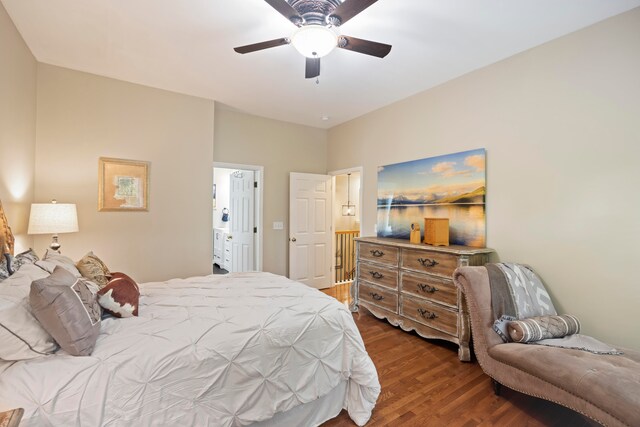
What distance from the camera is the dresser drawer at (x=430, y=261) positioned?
2781 mm

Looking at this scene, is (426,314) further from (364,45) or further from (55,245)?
(55,245)

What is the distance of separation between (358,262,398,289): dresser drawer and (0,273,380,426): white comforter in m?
1.53

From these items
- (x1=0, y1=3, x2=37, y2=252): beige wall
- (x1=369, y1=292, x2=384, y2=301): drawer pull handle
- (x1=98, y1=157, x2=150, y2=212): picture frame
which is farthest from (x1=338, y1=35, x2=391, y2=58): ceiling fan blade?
(x1=98, y1=157, x2=150, y2=212): picture frame

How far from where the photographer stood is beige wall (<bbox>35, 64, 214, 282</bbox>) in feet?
9.96

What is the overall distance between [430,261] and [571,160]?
146 centimetres

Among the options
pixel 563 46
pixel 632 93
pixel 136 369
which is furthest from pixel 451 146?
pixel 136 369

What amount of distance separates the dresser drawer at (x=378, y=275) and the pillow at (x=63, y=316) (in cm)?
277

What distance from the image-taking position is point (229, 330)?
1.57 m

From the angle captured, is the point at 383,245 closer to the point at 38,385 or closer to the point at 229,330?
the point at 229,330

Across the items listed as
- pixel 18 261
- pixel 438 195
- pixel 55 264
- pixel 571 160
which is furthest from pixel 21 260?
pixel 571 160

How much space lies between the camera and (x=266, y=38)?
2531mm

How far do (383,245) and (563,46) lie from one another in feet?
8.12

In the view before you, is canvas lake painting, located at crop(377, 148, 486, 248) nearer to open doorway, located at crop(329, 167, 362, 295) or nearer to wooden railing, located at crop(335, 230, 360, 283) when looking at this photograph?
open doorway, located at crop(329, 167, 362, 295)

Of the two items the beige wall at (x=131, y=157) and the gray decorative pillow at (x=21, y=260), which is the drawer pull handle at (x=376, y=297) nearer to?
the beige wall at (x=131, y=157)
